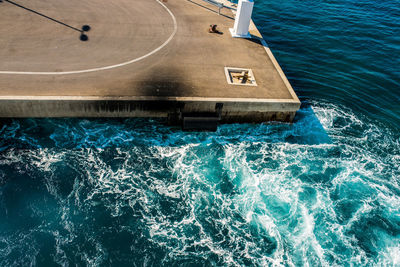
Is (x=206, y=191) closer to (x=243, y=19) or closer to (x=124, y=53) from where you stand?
(x=124, y=53)

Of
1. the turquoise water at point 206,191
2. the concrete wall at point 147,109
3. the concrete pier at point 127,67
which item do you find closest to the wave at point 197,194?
the turquoise water at point 206,191

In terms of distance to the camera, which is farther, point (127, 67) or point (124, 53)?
point (124, 53)

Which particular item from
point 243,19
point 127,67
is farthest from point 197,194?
point 243,19

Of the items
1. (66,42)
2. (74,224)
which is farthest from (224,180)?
(66,42)

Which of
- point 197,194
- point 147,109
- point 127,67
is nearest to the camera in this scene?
point 197,194

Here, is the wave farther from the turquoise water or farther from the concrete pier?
the concrete pier

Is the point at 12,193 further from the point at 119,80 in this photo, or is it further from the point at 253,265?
the point at 253,265

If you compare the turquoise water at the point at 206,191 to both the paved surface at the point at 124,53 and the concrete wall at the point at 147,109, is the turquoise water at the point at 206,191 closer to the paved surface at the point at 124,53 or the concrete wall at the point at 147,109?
the concrete wall at the point at 147,109
